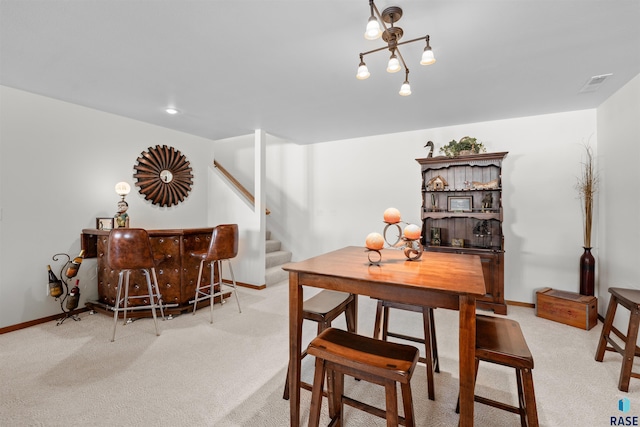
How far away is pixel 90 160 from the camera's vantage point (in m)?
3.57

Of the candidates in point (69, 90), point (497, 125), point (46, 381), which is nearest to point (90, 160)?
point (69, 90)

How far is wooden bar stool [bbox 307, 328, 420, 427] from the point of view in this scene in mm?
1167

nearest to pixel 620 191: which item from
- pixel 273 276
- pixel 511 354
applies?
pixel 511 354

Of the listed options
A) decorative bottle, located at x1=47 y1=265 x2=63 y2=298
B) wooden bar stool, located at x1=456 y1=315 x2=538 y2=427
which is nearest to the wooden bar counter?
decorative bottle, located at x1=47 y1=265 x2=63 y2=298

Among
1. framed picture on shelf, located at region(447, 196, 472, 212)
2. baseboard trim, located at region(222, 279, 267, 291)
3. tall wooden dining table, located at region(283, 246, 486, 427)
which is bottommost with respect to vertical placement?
baseboard trim, located at region(222, 279, 267, 291)

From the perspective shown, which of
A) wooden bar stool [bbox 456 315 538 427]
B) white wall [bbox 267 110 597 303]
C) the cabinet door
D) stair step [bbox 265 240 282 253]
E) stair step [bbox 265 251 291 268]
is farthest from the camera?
stair step [bbox 265 240 282 253]

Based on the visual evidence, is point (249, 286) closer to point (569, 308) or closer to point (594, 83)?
point (569, 308)

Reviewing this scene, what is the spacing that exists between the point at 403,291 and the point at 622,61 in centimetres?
281

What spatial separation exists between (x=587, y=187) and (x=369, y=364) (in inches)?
144

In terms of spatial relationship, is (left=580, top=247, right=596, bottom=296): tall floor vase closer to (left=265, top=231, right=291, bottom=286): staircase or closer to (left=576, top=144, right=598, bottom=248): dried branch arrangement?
(left=576, top=144, right=598, bottom=248): dried branch arrangement

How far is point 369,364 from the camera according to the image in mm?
1185

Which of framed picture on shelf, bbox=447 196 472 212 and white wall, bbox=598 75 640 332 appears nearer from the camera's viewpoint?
white wall, bbox=598 75 640 332

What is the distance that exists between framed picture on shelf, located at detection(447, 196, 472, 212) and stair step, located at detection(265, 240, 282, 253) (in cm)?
306

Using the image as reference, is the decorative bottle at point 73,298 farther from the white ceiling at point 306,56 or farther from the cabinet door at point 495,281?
the cabinet door at point 495,281
